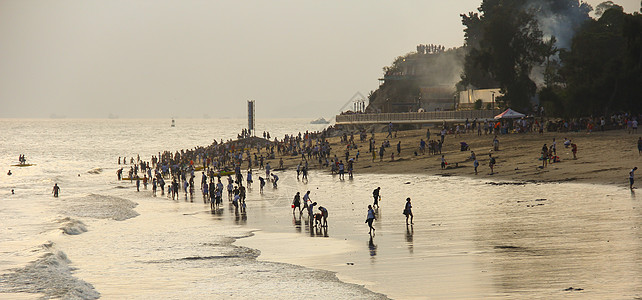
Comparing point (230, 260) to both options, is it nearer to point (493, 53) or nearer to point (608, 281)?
point (608, 281)

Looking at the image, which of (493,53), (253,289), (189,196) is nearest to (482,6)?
(493,53)

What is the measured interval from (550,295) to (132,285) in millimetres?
11874

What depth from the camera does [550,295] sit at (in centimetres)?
1627

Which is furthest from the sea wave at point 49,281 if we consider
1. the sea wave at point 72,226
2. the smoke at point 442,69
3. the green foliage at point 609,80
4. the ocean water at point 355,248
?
the smoke at point 442,69

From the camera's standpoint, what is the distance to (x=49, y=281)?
2177 centimetres

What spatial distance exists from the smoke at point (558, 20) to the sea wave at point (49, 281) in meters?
95.4

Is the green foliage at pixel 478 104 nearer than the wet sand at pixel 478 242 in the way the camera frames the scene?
No

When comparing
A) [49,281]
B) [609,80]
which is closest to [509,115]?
[609,80]

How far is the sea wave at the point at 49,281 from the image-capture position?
1992cm

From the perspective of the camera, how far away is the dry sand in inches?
1478

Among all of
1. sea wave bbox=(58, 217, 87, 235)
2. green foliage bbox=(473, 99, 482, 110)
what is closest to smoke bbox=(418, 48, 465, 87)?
green foliage bbox=(473, 99, 482, 110)

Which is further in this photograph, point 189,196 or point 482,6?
point 482,6

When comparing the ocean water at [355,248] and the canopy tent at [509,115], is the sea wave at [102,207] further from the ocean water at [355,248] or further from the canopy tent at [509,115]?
the canopy tent at [509,115]

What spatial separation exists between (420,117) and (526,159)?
2978 cm
